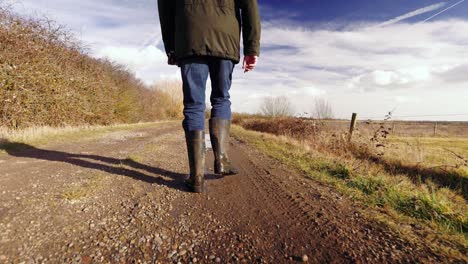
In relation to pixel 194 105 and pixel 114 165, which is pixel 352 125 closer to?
pixel 194 105

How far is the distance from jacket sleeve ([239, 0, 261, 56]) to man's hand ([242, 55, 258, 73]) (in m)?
0.04

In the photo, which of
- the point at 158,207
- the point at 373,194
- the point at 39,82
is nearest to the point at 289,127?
the point at 39,82

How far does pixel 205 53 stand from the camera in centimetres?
206

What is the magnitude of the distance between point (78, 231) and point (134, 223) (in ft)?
0.88

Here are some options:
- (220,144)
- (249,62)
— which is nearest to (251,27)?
(249,62)

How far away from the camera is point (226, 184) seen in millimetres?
2223

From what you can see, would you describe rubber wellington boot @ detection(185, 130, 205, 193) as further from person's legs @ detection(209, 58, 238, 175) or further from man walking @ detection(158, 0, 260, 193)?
person's legs @ detection(209, 58, 238, 175)

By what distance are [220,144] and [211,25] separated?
3.34 feet

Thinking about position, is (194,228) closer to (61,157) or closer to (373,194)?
(373,194)

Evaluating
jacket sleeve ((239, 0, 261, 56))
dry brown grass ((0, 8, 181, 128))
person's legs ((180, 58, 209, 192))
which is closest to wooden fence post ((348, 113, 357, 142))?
jacket sleeve ((239, 0, 261, 56))

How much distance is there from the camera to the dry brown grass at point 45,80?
622cm

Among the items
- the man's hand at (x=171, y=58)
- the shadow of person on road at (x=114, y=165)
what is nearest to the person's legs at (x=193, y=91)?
the man's hand at (x=171, y=58)

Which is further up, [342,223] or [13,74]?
[13,74]

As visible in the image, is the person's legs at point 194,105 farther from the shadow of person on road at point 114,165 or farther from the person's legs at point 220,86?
the shadow of person on road at point 114,165
